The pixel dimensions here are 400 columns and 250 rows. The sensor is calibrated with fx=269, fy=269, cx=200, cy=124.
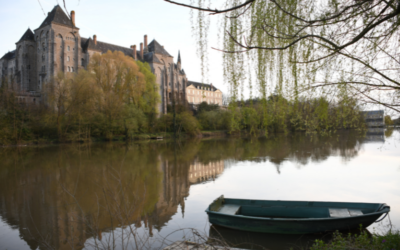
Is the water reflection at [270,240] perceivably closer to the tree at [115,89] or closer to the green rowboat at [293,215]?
the green rowboat at [293,215]

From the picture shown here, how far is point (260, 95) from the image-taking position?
271 cm

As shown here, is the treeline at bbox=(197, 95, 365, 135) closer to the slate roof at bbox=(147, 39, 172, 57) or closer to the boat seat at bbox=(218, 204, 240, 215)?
the boat seat at bbox=(218, 204, 240, 215)

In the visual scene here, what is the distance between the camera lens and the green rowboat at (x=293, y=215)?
16.9 ft

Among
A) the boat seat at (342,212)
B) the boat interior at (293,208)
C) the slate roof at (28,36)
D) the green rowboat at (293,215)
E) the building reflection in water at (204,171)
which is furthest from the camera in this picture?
the slate roof at (28,36)

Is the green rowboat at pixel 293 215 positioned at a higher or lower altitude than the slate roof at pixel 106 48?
lower

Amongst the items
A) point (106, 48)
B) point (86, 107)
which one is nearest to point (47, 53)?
point (106, 48)

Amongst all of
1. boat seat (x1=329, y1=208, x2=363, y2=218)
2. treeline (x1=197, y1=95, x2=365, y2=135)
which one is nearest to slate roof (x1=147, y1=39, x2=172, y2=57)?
boat seat (x1=329, y1=208, x2=363, y2=218)

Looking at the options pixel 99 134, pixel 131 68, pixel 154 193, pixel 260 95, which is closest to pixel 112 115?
pixel 99 134

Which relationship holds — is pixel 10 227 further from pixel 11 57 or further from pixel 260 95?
pixel 11 57

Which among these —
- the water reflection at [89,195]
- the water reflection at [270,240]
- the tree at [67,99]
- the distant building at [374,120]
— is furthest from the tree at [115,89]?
the distant building at [374,120]

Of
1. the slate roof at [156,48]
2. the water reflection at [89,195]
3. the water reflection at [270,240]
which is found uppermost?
the slate roof at [156,48]

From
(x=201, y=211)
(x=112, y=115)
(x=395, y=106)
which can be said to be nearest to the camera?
(x=395, y=106)

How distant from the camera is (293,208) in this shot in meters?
6.02

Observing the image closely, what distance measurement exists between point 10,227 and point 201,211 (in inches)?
176
